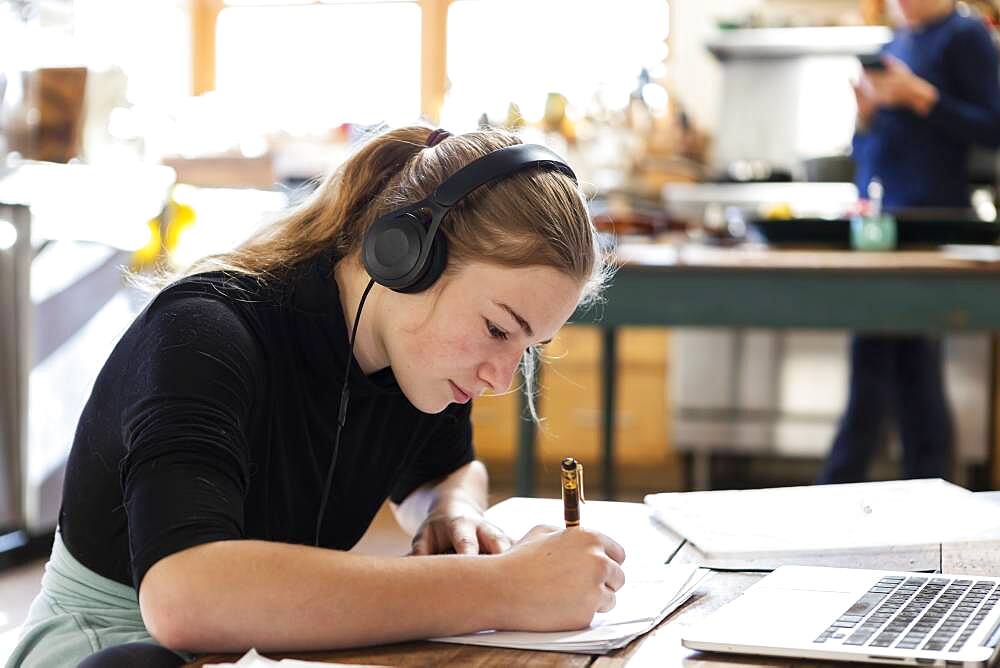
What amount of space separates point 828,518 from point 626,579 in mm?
260

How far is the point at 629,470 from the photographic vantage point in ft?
14.7

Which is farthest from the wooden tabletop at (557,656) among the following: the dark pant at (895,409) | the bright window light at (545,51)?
the bright window light at (545,51)

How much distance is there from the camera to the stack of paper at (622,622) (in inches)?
31.6

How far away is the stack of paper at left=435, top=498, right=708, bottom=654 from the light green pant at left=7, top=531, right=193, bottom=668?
0.33 metres

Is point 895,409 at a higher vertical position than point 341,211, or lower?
lower

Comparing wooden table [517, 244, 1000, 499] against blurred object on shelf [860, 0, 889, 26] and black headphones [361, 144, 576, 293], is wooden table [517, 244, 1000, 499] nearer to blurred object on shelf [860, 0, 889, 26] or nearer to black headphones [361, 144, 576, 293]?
black headphones [361, 144, 576, 293]

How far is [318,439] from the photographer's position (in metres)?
1.12

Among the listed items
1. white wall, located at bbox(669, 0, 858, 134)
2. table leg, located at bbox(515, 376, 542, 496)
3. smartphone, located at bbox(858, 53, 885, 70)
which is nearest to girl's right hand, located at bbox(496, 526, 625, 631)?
table leg, located at bbox(515, 376, 542, 496)

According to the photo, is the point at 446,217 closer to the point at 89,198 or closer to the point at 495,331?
the point at 495,331

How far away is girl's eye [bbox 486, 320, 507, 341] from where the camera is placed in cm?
102

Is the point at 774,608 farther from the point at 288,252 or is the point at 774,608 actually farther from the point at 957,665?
the point at 288,252

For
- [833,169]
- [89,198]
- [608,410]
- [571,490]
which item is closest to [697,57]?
[833,169]

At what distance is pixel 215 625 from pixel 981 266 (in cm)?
191

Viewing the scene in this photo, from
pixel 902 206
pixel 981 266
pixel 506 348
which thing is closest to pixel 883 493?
pixel 506 348
